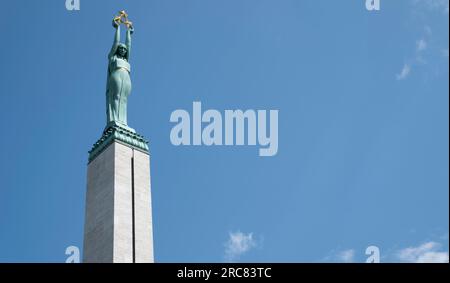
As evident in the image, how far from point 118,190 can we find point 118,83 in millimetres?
9084

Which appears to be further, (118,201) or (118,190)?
(118,190)

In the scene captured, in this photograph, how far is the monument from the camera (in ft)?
139

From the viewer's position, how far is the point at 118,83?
163ft

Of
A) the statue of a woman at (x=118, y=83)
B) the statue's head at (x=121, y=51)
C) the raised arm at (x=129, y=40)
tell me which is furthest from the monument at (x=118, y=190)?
the raised arm at (x=129, y=40)

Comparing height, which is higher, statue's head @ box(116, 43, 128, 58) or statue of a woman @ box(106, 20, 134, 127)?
statue's head @ box(116, 43, 128, 58)

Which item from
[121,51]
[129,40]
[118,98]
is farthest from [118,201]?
[129,40]

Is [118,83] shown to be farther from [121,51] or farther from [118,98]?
[121,51]

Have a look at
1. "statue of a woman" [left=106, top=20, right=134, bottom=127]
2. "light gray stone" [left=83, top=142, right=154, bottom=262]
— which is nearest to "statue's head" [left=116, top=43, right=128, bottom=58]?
"statue of a woman" [left=106, top=20, right=134, bottom=127]

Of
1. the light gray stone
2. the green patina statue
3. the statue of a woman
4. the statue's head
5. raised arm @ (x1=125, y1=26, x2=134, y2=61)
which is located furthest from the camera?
raised arm @ (x1=125, y1=26, x2=134, y2=61)

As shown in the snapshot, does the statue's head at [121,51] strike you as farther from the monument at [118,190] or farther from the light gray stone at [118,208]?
the light gray stone at [118,208]

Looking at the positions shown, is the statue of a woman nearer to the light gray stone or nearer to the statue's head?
the statue's head
